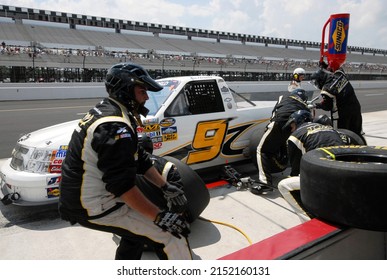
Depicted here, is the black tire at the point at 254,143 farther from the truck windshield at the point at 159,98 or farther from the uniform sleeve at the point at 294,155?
the truck windshield at the point at 159,98

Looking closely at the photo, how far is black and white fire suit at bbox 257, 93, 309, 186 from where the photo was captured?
15.3 ft

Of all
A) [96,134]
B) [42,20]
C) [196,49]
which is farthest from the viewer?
[196,49]

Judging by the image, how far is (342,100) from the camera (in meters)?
5.94

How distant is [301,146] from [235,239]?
120 cm

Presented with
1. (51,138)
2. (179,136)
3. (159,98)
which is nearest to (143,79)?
(51,138)

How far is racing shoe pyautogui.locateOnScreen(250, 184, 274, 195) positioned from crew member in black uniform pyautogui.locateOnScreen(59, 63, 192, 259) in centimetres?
255

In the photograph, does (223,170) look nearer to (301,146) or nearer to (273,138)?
(273,138)

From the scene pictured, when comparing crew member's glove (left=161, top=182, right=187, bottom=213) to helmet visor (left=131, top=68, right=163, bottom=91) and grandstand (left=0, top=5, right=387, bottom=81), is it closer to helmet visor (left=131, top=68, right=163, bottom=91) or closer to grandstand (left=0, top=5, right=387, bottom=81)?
helmet visor (left=131, top=68, right=163, bottom=91)

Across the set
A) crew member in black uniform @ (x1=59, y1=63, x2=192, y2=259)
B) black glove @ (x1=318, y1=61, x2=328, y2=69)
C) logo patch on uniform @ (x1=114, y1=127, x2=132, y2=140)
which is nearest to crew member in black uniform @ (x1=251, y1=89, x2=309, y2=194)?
black glove @ (x1=318, y1=61, x2=328, y2=69)

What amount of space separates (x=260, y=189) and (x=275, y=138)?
802 mm

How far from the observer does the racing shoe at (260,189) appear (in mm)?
4504

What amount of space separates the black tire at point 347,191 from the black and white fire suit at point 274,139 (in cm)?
213

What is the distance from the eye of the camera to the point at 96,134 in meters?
1.86

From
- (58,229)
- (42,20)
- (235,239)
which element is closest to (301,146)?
(235,239)
